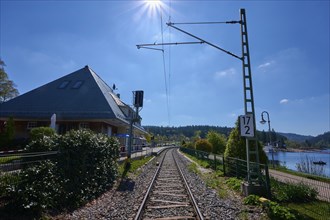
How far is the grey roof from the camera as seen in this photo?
893 inches

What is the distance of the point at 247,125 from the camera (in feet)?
29.7

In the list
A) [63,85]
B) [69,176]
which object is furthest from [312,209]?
[63,85]

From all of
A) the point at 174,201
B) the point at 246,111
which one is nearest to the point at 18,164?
the point at 174,201

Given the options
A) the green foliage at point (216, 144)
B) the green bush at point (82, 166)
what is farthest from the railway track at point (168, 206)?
the green foliage at point (216, 144)

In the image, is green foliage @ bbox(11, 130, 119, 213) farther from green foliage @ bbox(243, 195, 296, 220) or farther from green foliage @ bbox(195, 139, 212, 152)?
green foliage @ bbox(195, 139, 212, 152)

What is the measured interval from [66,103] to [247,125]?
839 inches

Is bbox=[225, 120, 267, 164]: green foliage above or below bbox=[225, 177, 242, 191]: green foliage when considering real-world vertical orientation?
above

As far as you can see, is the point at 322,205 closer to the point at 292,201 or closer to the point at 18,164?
the point at 292,201

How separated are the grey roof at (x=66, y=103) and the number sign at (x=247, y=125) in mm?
14945

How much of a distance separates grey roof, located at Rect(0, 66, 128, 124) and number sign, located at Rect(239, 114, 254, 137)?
1495 cm

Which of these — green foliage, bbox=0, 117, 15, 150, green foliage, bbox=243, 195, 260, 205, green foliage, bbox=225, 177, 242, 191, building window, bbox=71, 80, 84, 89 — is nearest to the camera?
green foliage, bbox=243, 195, 260, 205

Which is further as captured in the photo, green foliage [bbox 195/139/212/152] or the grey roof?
green foliage [bbox 195/139/212/152]

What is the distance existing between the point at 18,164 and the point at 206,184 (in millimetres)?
8703

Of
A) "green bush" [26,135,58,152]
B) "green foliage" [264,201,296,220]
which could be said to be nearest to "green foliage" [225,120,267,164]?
"green foliage" [264,201,296,220]
